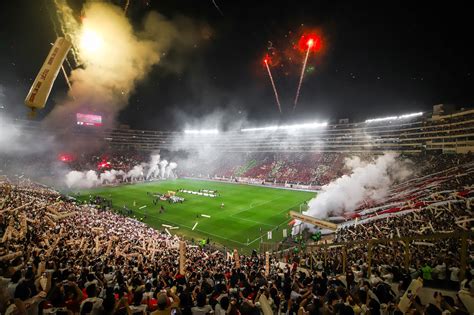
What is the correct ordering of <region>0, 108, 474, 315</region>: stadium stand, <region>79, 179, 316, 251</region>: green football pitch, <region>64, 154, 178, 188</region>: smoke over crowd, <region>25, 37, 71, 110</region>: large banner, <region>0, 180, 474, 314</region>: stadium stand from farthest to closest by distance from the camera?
<region>64, 154, 178, 188</region>: smoke over crowd → <region>79, 179, 316, 251</region>: green football pitch → <region>25, 37, 71, 110</region>: large banner → <region>0, 108, 474, 315</region>: stadium stand → <region>0, 180, 474, 314</region>: stadium stand

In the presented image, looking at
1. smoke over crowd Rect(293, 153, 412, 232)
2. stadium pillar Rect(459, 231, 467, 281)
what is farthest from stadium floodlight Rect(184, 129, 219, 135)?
stadium pillar Rect(459, 231, 467, 281)

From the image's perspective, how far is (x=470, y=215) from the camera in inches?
559

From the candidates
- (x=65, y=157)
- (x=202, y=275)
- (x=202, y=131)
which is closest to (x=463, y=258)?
(x=202, y=275)

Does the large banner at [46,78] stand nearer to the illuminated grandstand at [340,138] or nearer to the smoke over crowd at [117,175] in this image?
the smoke over crowd at [117,175]

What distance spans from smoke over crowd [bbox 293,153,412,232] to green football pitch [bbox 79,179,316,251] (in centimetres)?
462

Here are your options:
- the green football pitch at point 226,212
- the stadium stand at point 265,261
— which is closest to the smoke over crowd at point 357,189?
the stadium stand at point 265,261

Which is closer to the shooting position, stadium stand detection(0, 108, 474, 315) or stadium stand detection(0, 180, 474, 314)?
stadium stand detection(0, 180, 474, 314)

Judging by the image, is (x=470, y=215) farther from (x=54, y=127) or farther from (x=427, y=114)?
(x=54, y=127)

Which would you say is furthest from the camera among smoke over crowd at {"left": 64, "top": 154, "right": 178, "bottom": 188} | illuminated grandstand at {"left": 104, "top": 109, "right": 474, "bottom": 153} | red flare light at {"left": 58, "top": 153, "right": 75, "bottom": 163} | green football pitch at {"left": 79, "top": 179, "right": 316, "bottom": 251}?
red flare light at {"left": 58, "top": 153, "right": 75, "bottom": 163}

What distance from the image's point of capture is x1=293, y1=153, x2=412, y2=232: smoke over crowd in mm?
29266

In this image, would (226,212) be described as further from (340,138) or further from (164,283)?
(340,138)

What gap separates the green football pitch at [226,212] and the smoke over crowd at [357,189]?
462cm

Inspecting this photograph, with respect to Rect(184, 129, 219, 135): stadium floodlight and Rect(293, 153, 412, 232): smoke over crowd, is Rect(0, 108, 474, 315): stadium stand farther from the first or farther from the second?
Rect(184, 129, 219, 135): stadium floodlight

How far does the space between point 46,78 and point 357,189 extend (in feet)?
106
